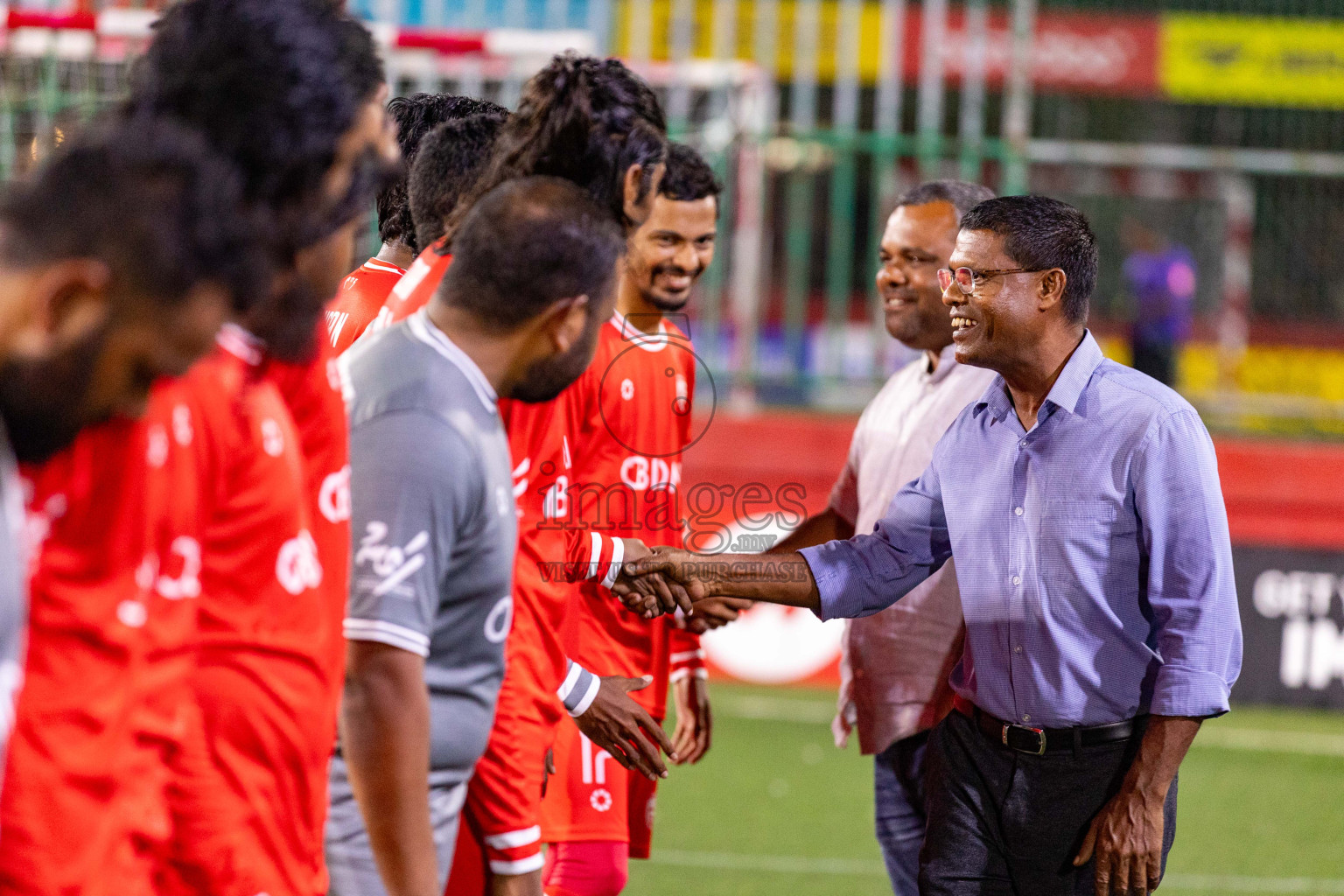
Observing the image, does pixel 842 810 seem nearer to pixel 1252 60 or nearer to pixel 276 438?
pixel 276 438

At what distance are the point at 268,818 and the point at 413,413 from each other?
611 millimetres

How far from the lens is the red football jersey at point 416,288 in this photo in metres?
2.72

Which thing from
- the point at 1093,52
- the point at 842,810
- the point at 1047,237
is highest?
the point at 1093,52

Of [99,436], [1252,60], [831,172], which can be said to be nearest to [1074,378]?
[99,436]

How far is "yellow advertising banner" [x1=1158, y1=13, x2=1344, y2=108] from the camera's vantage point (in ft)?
44.2

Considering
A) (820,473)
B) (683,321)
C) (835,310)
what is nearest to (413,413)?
(683,321)

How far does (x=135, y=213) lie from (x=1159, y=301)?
10591 millimetres

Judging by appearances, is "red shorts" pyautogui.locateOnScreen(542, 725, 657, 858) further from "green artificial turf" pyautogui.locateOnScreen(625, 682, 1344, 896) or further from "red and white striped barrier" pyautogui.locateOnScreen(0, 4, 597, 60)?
"red and white striped barrier" pyautogui.locateOnScreen(0, 4, 597, 60)

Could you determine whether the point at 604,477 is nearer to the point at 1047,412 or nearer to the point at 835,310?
the point at 1047,412

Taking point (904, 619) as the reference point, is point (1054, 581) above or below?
above

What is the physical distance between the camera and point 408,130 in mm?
3744

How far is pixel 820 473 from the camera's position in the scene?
27.5ft

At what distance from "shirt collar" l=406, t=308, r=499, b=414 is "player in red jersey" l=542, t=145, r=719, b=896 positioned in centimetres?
135

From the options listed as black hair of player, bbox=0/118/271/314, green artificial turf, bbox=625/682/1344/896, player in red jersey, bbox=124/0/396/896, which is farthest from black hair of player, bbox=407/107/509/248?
green artificial turf, bbox=625/682/1344/896
